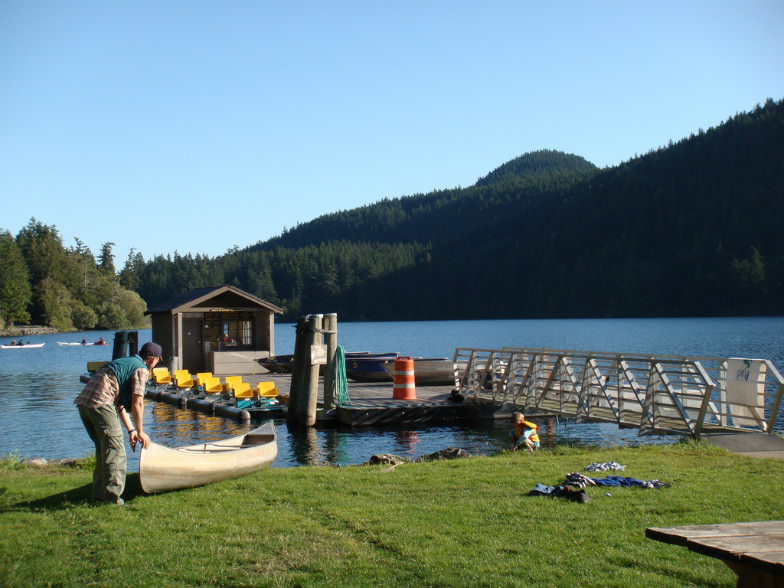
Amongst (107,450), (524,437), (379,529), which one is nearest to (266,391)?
(524,437)

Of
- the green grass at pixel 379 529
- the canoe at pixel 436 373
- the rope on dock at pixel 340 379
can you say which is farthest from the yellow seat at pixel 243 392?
the green grass at pixel 379 529

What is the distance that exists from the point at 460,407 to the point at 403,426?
73.6 inches

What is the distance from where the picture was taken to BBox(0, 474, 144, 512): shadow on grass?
7840 mm

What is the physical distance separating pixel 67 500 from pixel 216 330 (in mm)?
28075

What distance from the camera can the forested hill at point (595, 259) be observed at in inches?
5679

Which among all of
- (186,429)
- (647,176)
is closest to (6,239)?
(186,429)

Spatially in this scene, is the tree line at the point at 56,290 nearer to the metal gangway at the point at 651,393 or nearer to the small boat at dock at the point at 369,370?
the small boat at dock at the point at 369,370

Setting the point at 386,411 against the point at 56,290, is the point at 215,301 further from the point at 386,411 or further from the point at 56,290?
the point at 56,290

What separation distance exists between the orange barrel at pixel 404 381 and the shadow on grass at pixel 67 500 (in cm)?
1346

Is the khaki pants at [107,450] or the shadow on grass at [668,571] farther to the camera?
the khaki pants at [107,450]

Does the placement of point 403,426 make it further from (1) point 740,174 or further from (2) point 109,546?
(1) point 740,174

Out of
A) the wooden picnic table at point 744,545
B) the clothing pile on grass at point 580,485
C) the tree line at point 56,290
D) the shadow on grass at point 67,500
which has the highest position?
the tree line at point 56,290

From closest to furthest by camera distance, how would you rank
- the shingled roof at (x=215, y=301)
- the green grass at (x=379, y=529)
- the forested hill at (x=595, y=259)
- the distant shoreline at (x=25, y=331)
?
the green grass at (x=379, y=529), the shingled roof at (x=215, y=301), the distant shoreline at (x=25, y=331), the forested hill at (x=595, y=259)

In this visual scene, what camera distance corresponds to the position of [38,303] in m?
118
